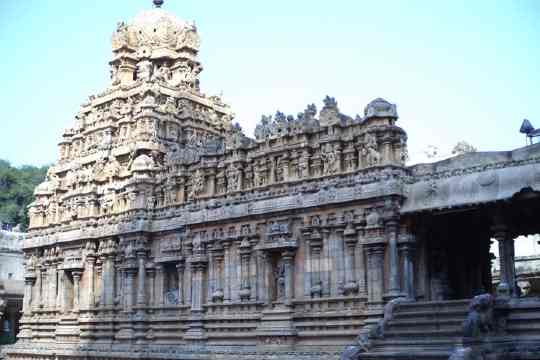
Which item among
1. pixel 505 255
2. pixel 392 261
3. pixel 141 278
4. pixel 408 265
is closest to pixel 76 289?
pixel 141 278

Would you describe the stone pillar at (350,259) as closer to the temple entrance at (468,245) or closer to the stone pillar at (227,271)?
the temple entrance at (468,245)

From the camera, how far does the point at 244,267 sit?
23.7 meters

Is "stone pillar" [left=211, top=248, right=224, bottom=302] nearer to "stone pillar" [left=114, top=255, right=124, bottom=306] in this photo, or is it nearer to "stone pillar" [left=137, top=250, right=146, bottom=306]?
"stone pillar" [left=137, top=250, right=146, bottom=306]

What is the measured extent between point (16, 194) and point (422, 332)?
172ft

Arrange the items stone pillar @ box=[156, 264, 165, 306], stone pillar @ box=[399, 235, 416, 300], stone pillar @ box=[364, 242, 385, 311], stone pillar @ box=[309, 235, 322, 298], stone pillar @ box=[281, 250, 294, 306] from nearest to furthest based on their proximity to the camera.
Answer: stone pillar @ box=[399, 235, 416, 300]
stone pillar @ box=[364, 242, 385, 311]
stone pillar @ box=[309, 235, 322, 298]
stone pillar @ box=[281, 250, 294, 306]
stone pillar @ box=[156, 264, 165, 306]

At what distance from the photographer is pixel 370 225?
66.1 feet

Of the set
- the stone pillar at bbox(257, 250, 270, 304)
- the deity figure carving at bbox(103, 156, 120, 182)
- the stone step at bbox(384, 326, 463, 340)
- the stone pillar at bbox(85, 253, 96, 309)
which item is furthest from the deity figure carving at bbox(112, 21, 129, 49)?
the stone step at bbox(384, 326, 463, 340)

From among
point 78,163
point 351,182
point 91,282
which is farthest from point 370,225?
point 78,163

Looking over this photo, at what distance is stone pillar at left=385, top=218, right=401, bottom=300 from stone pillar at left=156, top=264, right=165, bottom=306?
10515 mm

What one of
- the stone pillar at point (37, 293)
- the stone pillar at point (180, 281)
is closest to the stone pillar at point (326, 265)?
the stone pillar at point (180, 281)

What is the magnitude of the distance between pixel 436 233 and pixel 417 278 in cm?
150

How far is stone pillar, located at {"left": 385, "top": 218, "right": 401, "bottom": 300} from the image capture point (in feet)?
63.8

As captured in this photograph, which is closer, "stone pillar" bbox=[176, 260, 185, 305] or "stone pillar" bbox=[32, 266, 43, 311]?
"stone pillar" bbox=[176, 260, 185, 305]

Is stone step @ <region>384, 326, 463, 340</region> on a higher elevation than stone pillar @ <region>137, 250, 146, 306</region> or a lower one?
lower
